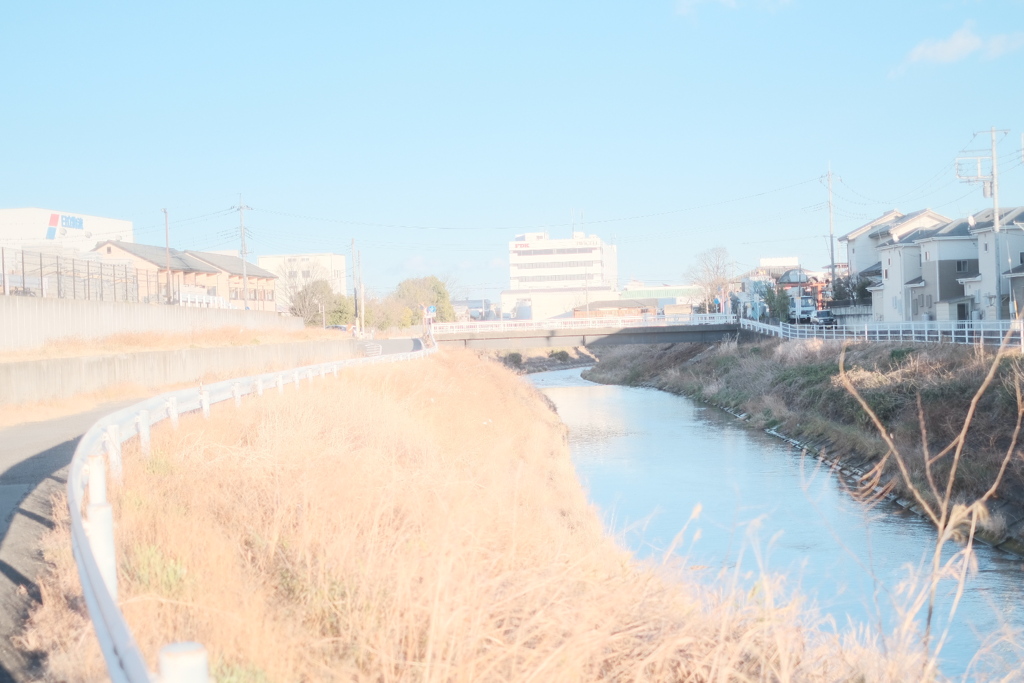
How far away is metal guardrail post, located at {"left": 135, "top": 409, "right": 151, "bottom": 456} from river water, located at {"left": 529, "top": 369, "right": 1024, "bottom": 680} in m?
5.00

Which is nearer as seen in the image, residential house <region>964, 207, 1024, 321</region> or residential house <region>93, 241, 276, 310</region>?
residential house <region>964, 207, 1024, 321</region>

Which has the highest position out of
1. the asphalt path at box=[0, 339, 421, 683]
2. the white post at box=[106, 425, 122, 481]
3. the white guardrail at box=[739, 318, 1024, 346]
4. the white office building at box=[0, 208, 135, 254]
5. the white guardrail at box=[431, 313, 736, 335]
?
the white office building at box=[0, 208, 135, 254]

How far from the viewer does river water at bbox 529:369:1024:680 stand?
910 centimetres

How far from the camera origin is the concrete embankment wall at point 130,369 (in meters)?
19.4

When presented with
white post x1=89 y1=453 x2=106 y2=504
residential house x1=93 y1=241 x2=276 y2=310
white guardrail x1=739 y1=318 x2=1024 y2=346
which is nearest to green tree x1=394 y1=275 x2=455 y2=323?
residential house x1=93 y1=241 x2=276 y2=310

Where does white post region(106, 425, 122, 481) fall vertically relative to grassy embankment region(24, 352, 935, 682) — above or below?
above

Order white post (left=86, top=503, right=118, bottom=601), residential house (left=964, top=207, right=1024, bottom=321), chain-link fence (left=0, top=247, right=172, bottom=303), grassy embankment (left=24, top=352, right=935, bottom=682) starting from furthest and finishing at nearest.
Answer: residential house (left=964, top=207, right=1024, bottom=321) < chain-link fence (left=0, top=247, right=172, bottom=303) < grassy embankment (left=24, top=352, right=935, bottom=682) < white post (left=86, top=503, right=118, bottom=601)

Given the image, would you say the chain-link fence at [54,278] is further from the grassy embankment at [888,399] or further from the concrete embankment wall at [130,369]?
the grassy embankment at [888,399]

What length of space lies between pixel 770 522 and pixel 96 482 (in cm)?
1533

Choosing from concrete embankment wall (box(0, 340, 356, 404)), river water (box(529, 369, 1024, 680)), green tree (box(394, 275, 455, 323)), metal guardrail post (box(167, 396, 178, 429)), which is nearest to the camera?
river water (box(529, 369, 1024, 680))

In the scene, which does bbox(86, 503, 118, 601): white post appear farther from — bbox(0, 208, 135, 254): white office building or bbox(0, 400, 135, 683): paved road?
bbox(0, 208, 135, 254): white office building

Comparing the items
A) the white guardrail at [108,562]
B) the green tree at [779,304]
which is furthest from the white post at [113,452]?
the green tree at [779,304]

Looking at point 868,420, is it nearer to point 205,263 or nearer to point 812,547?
point 812,547

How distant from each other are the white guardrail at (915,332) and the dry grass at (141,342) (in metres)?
22.9
